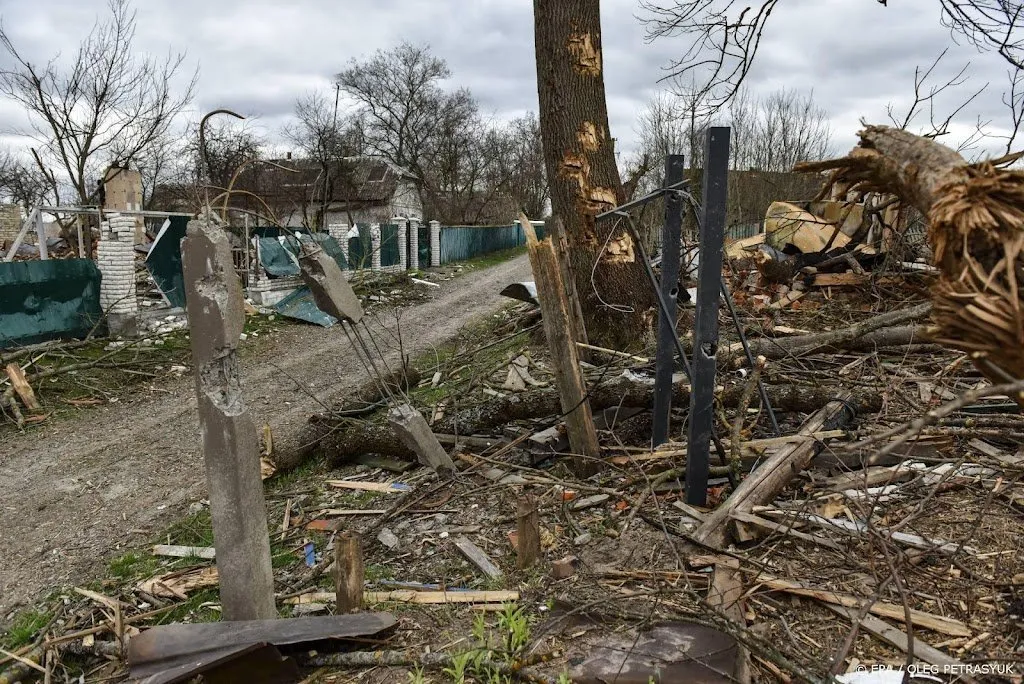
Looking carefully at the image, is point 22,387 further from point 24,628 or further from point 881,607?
point 881,607

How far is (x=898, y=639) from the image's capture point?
2.72 m

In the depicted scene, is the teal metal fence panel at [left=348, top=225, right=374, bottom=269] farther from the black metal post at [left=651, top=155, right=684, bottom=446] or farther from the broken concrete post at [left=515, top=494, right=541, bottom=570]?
the broken concrete post at [left=515, top=494, right=541, bottom=570]

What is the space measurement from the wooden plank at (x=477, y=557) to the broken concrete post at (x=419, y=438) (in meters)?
1.00

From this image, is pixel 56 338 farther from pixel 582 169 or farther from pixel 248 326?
pixel 582 169

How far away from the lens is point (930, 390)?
5.20 metres

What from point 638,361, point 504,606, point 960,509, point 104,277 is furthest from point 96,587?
point 104,277

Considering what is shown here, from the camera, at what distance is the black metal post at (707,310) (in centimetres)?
375

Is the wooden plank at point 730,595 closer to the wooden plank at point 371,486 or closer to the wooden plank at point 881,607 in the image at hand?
the wooden plank at point 881,607

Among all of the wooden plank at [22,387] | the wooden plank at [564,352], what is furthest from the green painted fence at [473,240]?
the wooden plank at [564,352]

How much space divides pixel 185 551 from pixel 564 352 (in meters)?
3.11

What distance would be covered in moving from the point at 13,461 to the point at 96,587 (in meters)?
3.27

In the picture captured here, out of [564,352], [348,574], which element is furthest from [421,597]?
[564,352]

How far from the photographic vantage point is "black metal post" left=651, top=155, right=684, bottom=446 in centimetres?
441

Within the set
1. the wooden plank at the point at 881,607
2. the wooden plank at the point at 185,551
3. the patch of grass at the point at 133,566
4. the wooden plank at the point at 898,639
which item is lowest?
the patch of grass at the point at 133,566
